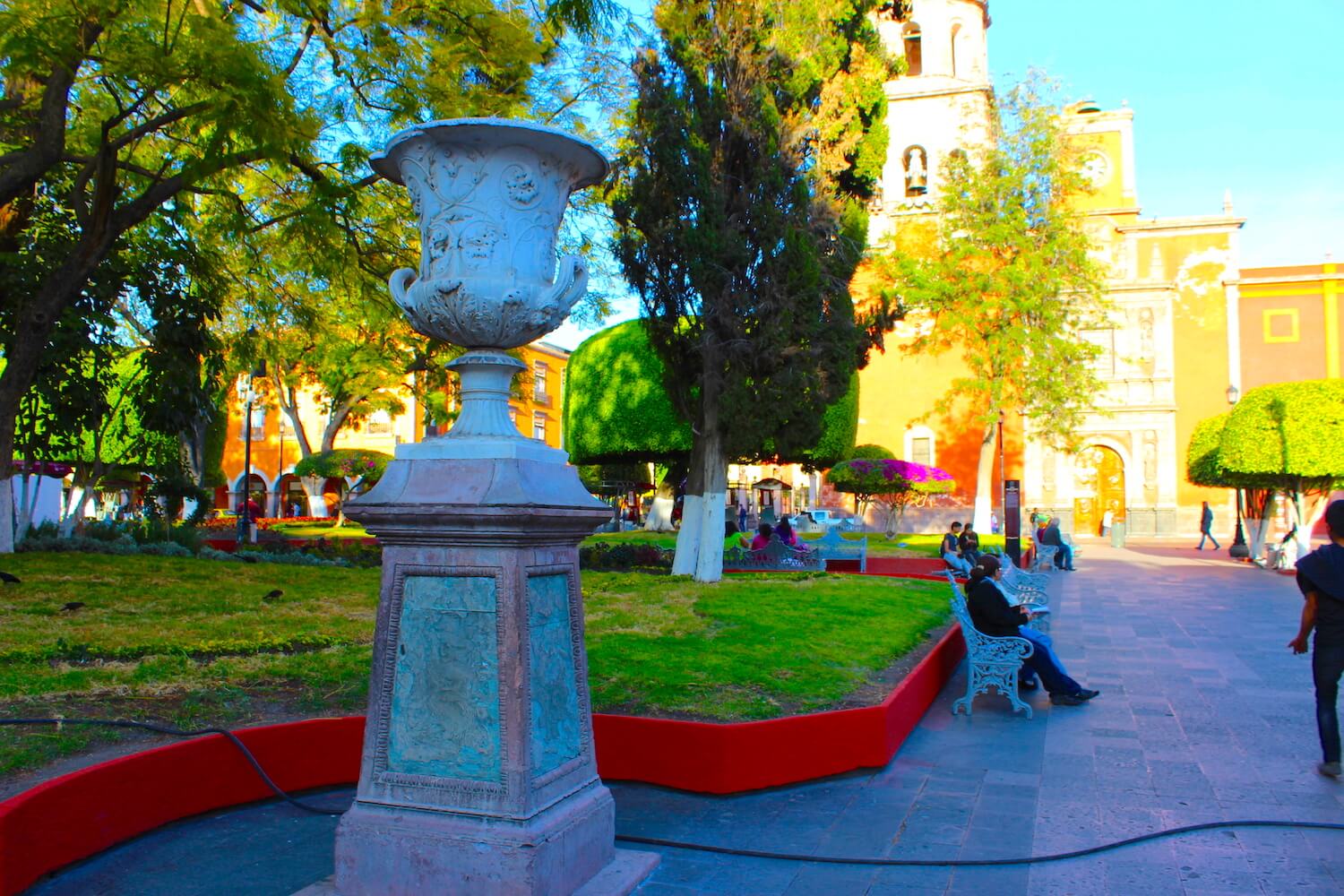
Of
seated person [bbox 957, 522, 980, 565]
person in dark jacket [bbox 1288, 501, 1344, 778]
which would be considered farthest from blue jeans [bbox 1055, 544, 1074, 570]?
person in dark jacket [bbox 1288, 501, 1344, 778]

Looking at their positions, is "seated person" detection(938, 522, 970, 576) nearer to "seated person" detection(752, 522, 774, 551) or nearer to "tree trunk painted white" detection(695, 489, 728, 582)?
"seated person" detection(752, 522, 774, 551)

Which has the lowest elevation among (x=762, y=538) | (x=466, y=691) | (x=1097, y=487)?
(x=762, y=538)

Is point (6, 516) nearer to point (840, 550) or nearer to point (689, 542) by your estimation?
point (689, 542)

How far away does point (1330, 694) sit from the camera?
5.22 meters

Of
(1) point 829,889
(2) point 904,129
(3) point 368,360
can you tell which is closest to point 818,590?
(1) point 829,889

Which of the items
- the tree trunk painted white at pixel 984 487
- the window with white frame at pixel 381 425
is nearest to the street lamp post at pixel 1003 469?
the tree trunk painted white at pixel 984 487

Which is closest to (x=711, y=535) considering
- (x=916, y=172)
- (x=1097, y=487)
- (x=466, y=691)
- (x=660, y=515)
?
(x=466, y=691)

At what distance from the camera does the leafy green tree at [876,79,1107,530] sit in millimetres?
23781

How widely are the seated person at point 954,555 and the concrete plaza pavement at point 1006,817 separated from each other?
170 inches

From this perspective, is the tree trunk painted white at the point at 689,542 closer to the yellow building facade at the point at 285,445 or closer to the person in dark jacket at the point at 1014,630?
the person in dark jacket at the point at 1014,630

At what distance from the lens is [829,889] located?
3711mm

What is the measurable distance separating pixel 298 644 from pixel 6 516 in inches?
258

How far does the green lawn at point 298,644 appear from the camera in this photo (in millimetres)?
5270

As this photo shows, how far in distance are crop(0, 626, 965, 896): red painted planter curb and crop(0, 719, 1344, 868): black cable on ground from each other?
0.15 metres
